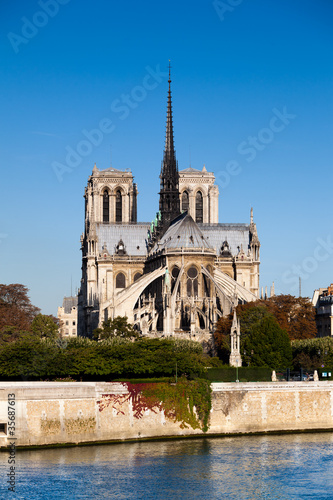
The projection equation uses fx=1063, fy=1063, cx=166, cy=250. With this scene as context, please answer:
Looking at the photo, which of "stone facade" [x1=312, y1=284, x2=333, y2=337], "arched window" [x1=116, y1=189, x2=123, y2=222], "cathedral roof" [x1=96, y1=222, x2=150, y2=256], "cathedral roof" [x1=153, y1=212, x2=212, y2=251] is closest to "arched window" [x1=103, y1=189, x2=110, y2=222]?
"arched window" [x1=116, y1=189, x2=123, y2=222]

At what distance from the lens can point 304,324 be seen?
9488 centimetres

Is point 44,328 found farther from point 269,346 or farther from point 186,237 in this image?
point 186,237

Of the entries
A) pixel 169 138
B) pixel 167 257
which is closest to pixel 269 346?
pixel 167 257

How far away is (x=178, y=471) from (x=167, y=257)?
176ft

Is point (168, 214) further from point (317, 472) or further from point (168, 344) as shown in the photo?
point (317, 472)

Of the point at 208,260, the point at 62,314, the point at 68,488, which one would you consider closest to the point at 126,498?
the point at 68,488

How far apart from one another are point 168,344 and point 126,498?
28018 millimetres

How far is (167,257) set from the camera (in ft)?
338

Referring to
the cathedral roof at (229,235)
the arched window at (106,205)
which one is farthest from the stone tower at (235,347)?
the arched window at (106,205)

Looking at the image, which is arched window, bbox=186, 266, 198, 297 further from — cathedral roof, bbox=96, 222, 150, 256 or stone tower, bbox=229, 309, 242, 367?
stone tower, bbox=229, 309, 242, 367

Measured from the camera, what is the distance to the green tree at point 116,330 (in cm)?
8676

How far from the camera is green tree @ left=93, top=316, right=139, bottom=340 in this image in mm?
86756

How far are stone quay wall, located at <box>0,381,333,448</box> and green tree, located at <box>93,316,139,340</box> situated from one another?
24151 millimetres

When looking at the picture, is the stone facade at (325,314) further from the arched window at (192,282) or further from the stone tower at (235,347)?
the stone tower at (235,347)
